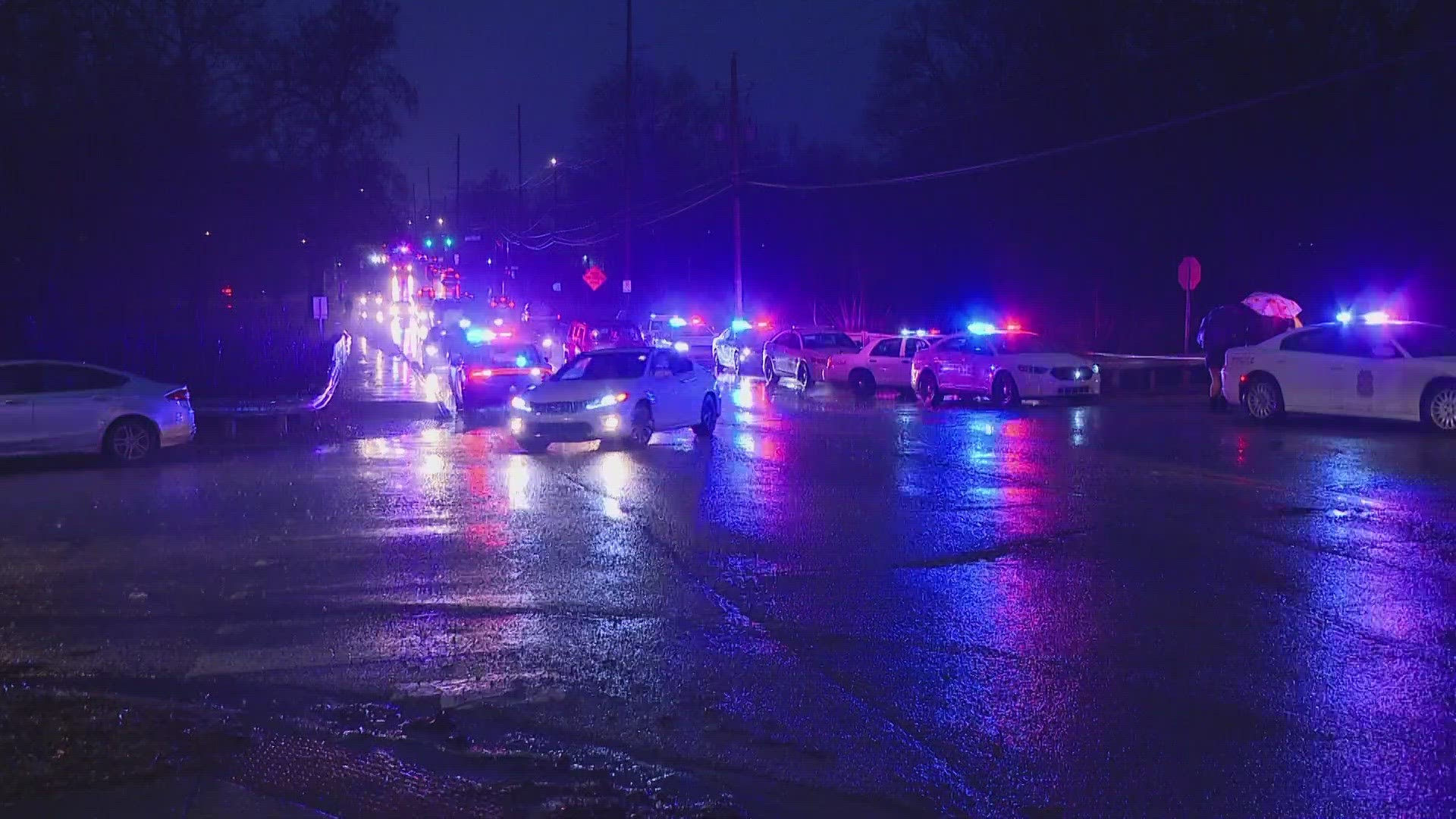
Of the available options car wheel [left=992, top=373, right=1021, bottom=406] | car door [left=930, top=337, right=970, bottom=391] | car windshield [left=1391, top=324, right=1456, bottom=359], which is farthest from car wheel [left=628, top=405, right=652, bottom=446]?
car windshield [left=1391, top=324, right=1456, bottom=359]

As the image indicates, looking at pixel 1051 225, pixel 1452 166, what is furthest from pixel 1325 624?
pixel 1051 225

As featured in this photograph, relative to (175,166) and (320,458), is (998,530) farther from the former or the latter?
(175,166)

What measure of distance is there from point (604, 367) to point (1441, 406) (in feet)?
38.6

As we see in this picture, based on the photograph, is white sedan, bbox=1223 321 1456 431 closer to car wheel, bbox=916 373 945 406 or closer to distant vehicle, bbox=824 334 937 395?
car wheel, bbox=916 373 945 406

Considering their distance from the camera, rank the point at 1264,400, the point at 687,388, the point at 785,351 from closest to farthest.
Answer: the point at 687,388 < the point at 1264,400 < the point at 785,351

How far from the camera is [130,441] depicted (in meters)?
17.9

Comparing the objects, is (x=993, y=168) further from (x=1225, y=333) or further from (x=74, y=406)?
(x=74, y=406)

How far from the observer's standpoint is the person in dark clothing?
23969 millimetres

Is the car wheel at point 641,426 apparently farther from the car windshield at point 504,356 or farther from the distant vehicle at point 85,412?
the car windshield at point 504,356

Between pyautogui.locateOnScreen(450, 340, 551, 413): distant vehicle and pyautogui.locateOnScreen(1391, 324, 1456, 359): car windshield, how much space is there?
15.8 meters

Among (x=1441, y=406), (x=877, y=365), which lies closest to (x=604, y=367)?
(x=1441, y=406)

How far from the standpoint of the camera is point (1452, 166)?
37688 millimetres

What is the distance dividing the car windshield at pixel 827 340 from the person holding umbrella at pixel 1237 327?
9642mm

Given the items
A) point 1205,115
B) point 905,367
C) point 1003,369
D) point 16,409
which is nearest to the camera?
point 16,409
